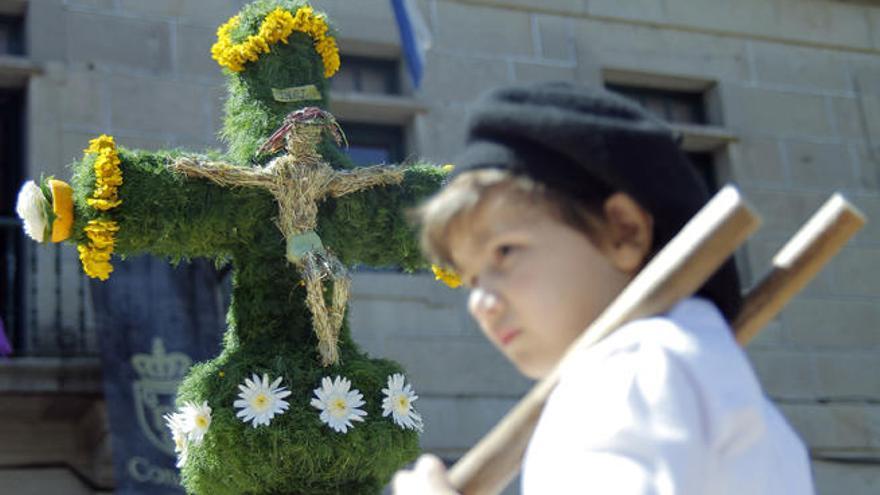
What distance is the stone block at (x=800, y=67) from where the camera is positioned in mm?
10883

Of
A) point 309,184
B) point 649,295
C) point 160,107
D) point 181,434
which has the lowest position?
point 649,295

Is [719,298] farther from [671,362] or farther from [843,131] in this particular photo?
[843,131]

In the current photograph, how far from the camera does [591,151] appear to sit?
63.7 inches

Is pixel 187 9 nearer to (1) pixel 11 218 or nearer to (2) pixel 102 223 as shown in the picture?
(1) pixel 11 218

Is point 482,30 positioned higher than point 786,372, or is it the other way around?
point 482,30

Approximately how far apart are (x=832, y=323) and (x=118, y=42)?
5.46 meters

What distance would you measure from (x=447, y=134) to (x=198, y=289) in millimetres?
2007

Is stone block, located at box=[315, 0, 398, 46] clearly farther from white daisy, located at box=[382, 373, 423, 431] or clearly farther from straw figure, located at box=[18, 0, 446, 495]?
white daisy, located at box=[382, 373, 423, 431]

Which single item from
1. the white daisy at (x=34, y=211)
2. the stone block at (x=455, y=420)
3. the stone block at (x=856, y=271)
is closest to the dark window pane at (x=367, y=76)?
the stone block at (x=455, y=420)

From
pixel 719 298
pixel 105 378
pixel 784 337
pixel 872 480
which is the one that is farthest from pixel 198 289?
pixel 719 298

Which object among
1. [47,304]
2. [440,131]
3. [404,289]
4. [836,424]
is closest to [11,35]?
[47,304]

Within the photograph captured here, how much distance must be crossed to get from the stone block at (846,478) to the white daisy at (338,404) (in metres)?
6.63

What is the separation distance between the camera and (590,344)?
1511mm

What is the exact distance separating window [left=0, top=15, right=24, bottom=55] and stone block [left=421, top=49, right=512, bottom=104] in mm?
2621
